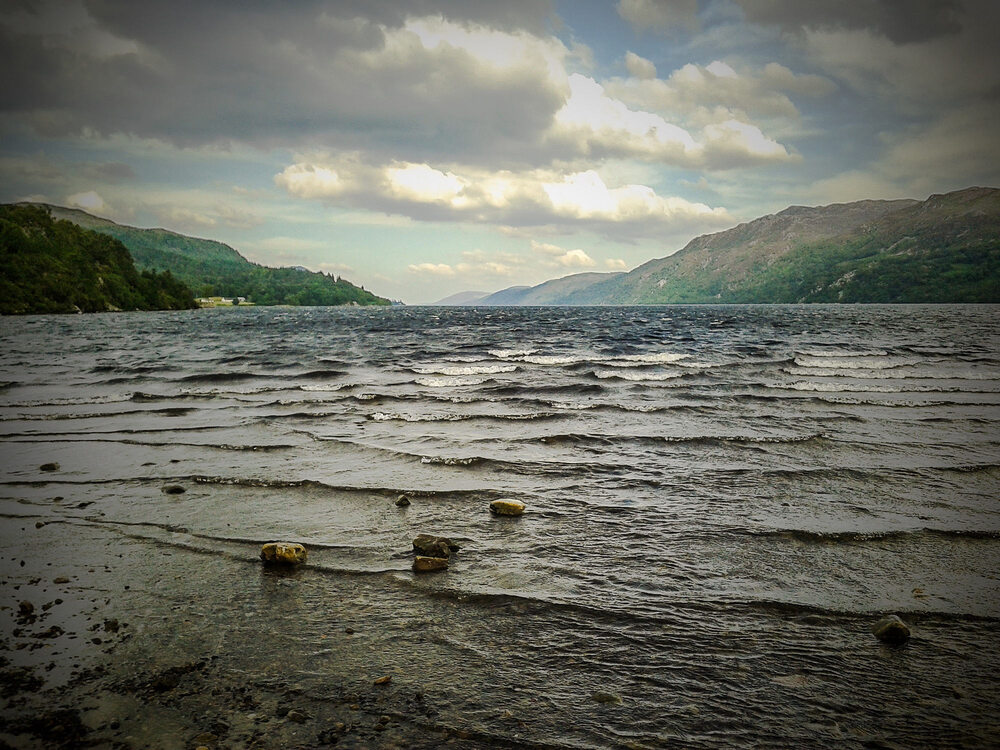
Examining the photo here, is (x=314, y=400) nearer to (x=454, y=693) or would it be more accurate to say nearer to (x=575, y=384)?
(x=575, y=384)

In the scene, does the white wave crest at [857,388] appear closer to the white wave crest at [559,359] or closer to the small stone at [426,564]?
the white wave crest at [559,359]

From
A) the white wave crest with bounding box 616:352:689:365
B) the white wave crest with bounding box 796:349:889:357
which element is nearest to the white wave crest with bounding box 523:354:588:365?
the white wave crest with bounding box 616:352:689:365

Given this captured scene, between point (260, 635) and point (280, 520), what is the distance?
12.1 feet

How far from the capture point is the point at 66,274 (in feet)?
474

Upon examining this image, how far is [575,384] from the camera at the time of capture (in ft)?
78.7

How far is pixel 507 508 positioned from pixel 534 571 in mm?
2134

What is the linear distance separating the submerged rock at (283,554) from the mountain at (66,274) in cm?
15586

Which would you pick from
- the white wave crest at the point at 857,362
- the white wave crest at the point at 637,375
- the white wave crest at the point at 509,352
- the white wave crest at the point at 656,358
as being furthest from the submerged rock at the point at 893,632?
the white wave crest at the point at 509,352

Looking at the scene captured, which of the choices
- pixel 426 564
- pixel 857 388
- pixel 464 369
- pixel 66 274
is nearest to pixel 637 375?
pixel 857 388

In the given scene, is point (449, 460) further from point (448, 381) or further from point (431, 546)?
point (448, 381)

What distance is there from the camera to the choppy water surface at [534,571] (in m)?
4.27

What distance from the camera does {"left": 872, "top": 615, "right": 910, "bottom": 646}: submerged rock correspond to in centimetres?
519

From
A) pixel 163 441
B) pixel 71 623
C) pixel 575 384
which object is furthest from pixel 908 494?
pixel 163 441

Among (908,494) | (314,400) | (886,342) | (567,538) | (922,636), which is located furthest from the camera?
(886,342)
